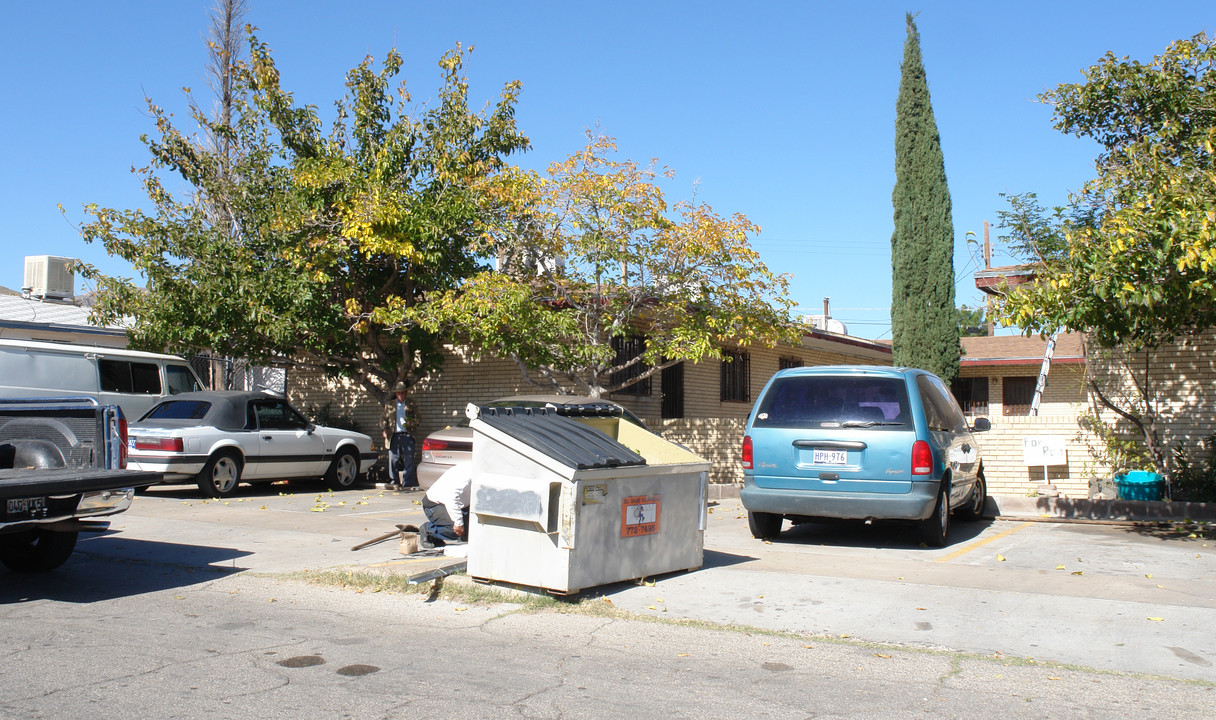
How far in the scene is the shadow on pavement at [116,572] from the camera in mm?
7363

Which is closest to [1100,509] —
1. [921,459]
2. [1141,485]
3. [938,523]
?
[1141,485]

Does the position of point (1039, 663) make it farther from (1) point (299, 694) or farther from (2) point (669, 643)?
(1) point (299, 694)

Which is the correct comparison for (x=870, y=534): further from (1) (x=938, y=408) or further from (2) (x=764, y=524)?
(1) (x=938, y=408)

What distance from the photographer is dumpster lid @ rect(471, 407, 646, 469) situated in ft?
22.7

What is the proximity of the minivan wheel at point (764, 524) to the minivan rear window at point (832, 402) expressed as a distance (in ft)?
3.57

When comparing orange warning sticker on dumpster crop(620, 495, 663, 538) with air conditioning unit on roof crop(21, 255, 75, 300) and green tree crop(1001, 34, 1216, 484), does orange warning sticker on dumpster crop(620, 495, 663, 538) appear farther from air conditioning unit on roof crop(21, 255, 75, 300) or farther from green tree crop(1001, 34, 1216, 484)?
air conditioning unit on roof crop(21, 255, 75, 300)

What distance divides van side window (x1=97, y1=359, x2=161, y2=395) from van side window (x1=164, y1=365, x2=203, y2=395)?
20 centimetres

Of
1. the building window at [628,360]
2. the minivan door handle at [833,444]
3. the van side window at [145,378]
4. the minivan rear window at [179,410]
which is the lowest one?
the minivan door handle at [833,444]

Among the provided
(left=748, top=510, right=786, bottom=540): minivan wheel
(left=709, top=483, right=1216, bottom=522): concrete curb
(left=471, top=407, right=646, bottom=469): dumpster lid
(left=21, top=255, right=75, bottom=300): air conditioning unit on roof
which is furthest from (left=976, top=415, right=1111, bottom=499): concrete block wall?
(left=21, top=255, right=75, bottom=300): air conditioning unit on roof

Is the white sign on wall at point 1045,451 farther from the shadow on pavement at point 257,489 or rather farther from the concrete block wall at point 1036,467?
the shadow on pavement at point 257,489

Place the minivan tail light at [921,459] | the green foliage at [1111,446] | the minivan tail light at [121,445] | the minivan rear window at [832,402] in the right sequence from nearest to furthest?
the minivan tail light at [121,445], the minivan tail light at [921,459], the minivan rear window at [832,402], the green foliage at [1111,446]

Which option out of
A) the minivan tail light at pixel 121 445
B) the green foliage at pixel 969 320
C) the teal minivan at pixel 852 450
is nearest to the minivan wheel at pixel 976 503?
the teal minivan at pixel 852 450

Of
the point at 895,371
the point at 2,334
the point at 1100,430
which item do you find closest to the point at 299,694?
the point at 895,371

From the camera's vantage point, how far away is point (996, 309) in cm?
1023
